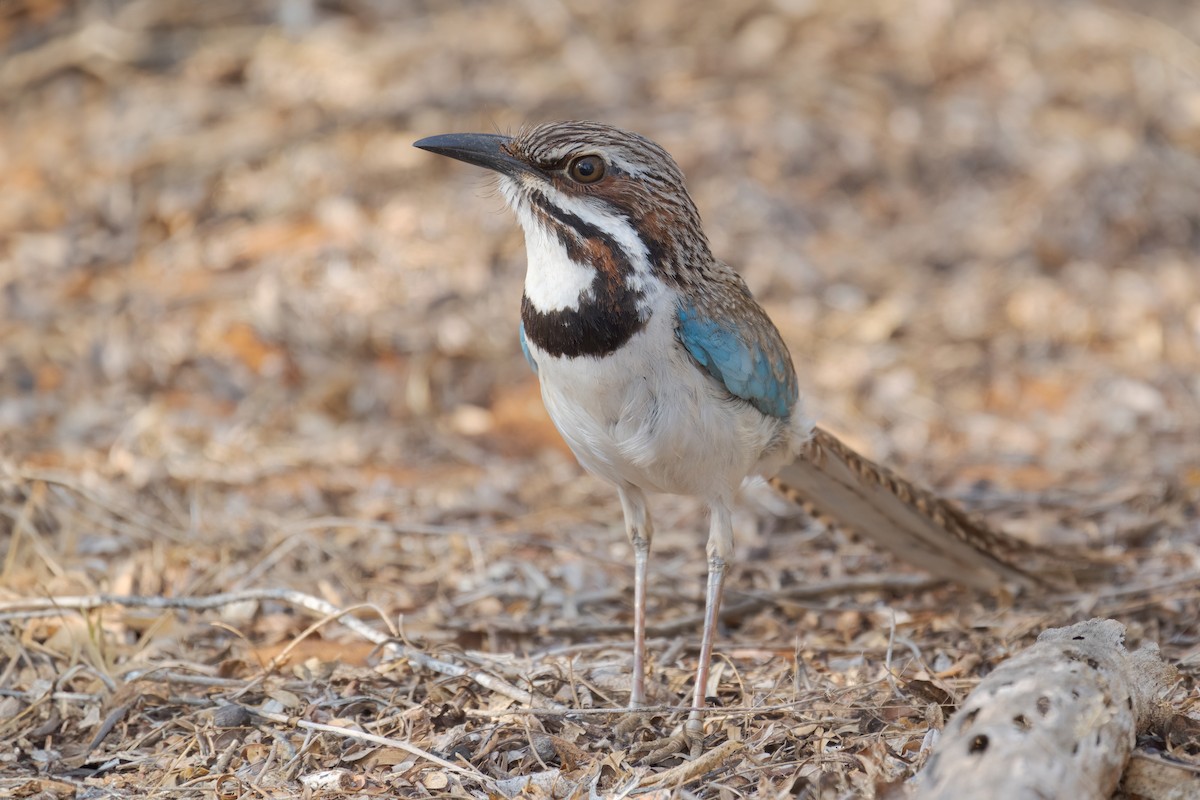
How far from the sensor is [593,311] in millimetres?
4316

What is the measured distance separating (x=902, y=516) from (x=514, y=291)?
4864 millimetres

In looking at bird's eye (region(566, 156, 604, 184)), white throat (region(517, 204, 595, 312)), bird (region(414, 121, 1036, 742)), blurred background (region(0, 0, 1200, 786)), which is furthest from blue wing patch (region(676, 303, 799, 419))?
blurred background (region(0, 0, 1200, 786))

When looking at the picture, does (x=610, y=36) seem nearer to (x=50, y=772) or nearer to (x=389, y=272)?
(x=389, y=272)

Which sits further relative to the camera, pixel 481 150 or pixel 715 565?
pixel 715 565

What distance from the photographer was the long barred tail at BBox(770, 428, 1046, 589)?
5.23 metres

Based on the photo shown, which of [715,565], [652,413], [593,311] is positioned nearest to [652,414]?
[652,413]

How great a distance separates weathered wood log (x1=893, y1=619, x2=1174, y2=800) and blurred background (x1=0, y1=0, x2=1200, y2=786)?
1534 mm

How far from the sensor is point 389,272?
978 centimetres

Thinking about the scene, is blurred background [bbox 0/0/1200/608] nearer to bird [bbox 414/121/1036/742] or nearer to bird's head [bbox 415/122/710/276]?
bird [bbox 414/121/1036/742]

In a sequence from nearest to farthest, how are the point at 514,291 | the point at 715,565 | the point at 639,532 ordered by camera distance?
the point at 715,565
the point at 639,532
the point at 514,291

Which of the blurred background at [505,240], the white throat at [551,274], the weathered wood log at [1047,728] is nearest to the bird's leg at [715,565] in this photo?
the white throat at [551,274]

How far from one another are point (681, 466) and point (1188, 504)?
3.54 metres

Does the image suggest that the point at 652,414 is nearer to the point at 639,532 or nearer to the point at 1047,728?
the point at 639,532

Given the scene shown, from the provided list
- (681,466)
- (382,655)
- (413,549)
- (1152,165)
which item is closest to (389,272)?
(413,549)
